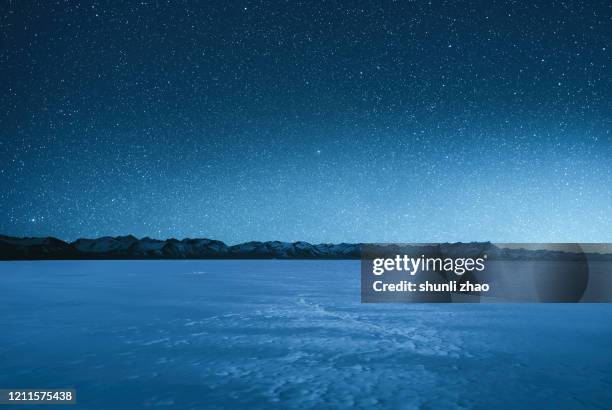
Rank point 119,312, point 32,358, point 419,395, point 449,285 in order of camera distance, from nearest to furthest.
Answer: point 419,395 < point 32,358 < point 119,312 < point 449,285

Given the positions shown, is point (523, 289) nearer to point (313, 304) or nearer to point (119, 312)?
A: point (313, 304)

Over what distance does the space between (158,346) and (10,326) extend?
412 cm

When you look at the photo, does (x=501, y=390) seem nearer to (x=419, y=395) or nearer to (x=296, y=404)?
(x=419, y=395)

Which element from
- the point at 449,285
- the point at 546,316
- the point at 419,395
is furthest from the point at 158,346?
the point at 449,285

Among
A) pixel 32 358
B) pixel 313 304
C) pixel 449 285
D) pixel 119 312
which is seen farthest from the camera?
pixel 449 285

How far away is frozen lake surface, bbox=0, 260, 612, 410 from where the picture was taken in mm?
5219

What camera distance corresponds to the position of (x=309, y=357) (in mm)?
7031

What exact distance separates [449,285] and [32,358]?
54.7 ft

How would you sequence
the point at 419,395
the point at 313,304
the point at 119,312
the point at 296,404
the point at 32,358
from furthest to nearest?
the point at 313,304, the point at 119,312, the point at 32,358, the point at 419,395, the point at 296,404

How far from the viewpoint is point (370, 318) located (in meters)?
11.0

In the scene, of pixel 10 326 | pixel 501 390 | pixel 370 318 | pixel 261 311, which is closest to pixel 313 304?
pixel 261 311

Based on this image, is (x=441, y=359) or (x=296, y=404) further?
(x=441, y=359)

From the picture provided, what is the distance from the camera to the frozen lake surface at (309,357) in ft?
17.1

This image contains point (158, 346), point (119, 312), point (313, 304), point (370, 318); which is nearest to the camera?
point (158, 346)
